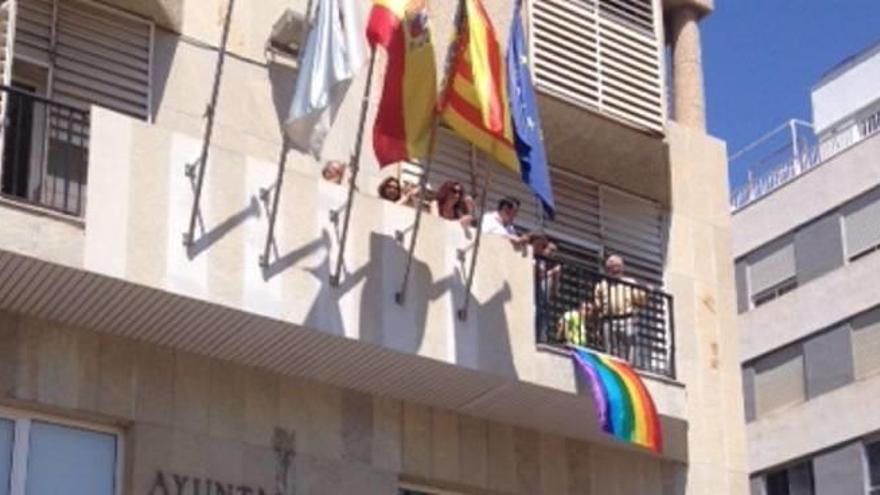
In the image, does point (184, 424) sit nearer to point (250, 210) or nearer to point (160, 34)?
point (250, 210)

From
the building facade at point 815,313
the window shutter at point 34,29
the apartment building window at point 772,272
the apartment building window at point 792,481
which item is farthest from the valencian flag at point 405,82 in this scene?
the apartment building window at point 772,272

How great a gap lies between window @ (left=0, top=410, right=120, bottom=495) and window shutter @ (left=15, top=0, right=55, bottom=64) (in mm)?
3422

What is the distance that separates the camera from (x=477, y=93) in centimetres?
1780

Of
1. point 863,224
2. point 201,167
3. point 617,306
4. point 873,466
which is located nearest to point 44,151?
point 201,167

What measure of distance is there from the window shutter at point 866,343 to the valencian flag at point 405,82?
26.1m

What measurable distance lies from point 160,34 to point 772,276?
1181 inches

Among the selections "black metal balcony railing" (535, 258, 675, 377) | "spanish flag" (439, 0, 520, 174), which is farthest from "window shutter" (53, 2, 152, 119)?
"black metal balcony railing" (535, 258, 675, 377)

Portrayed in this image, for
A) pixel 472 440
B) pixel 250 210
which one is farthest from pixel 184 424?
pixel 472 440

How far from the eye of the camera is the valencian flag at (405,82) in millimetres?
17406

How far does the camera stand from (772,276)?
4625cm

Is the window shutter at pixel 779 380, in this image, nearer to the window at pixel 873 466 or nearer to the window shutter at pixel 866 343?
the window shutter at pixel 866 343

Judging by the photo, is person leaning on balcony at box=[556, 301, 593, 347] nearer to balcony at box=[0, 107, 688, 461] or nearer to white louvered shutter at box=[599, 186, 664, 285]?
balcony at box=[0, 107, 688, 461]

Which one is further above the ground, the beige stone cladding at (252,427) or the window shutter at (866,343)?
the window shutter at (866,343)

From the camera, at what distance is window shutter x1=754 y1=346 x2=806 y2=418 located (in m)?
44.2
